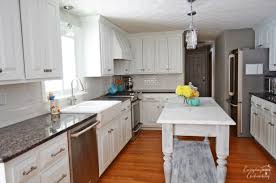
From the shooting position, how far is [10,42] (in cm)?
167

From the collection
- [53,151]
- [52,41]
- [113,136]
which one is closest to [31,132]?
[53,151]

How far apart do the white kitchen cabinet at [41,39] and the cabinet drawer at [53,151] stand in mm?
629

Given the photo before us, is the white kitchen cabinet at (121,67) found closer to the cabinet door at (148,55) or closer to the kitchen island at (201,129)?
the cabinet door at (148,55)

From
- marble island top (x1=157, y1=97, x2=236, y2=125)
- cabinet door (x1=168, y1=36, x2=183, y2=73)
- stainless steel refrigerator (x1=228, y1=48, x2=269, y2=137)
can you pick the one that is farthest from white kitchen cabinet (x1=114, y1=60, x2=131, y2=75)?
marble island top (x1=157, y1=97, x2=236, y2=125)

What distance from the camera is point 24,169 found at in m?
1.37

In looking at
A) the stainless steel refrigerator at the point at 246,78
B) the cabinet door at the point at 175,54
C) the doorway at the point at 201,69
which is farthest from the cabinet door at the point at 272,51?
the doorway at the point at 201,69

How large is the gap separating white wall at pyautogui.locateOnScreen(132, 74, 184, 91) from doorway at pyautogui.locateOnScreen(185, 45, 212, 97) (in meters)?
2.97

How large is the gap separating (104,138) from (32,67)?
1.31 metres

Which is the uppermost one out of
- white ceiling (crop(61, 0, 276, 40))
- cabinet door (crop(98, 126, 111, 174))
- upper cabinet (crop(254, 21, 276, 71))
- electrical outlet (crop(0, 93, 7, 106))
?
white ceiling (crop(61, 0, 276, 40))

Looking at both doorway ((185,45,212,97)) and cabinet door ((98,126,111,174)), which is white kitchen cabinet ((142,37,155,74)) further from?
doorway ((185,45,212,97))

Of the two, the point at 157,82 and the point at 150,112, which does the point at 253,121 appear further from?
the point at 157,82

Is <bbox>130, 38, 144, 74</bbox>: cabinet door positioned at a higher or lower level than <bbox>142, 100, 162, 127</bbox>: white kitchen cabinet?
higher

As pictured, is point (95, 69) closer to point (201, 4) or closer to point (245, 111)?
point (201, 4)

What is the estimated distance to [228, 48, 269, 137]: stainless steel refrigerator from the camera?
4020mm
